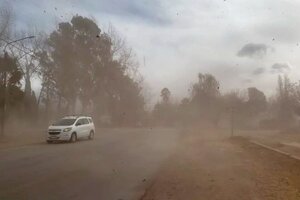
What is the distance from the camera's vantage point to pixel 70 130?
112 ft

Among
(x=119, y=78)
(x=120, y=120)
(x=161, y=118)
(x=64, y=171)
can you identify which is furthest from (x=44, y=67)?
(x=64, y=171)

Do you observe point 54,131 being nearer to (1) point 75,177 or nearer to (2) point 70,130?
(2) point 70,130

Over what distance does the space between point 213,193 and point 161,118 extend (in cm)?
9385

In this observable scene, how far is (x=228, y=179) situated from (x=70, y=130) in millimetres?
20664

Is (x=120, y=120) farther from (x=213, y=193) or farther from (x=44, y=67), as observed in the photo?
(x=213, y=193)

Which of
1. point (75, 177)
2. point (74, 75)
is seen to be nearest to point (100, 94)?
point (74, 75)

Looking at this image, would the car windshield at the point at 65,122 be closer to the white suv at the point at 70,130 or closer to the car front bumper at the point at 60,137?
the white suv at the point at 70,130

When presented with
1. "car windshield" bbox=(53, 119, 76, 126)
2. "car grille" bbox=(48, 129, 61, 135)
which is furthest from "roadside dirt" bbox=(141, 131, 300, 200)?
"car windshield" bbox=(53, 119, 76, 126)

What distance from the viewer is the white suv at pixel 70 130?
3356cm

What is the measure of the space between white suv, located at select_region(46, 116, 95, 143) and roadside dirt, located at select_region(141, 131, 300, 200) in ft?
44.7

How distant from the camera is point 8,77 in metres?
42.3

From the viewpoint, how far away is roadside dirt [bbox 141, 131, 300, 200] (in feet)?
40.2

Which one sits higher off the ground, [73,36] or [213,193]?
[73,36]

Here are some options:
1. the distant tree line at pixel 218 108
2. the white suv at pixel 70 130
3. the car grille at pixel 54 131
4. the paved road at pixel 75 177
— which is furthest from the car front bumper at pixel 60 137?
the distant tree line at pixel 218 108
